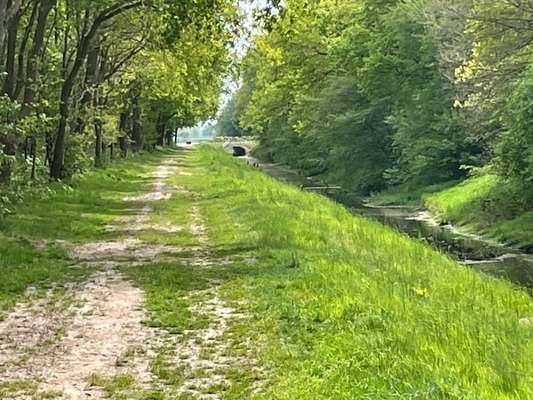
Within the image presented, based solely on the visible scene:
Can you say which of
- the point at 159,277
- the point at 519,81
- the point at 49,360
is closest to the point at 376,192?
the point at 519,81

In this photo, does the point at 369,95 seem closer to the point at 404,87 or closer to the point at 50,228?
the point at 404,87

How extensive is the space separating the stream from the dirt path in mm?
10295

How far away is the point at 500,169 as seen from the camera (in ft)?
98.8

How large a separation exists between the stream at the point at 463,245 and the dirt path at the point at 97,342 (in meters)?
10.3

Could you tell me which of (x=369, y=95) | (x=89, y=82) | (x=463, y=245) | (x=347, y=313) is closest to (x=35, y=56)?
(x=89, y=82)

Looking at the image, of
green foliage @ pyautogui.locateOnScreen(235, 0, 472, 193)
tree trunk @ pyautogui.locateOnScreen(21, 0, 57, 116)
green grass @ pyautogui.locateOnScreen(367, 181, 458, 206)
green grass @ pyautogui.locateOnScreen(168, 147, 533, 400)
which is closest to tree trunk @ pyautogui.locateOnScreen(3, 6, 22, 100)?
tree trunk @ pyautogui.locateOnScreen(21, 0, 57, 116)

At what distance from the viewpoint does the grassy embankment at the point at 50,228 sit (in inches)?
481

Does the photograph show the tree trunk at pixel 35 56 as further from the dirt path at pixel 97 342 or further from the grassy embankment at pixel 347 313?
the dirt path at pixel 97 342

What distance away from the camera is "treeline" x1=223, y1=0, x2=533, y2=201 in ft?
94.7

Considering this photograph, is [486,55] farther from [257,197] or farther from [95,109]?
[95,109]

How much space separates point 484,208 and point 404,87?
1578 cm

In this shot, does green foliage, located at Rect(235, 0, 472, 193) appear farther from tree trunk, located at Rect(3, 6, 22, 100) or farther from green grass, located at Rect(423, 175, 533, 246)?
tree trunk, located at Rect(3, 6, 22, 100)

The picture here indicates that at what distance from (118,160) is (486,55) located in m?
24.9

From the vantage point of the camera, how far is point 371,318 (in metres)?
9.09
